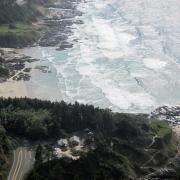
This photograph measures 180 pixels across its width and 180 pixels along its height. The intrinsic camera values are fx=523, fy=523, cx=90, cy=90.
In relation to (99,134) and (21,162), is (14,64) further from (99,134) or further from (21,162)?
(21,162)

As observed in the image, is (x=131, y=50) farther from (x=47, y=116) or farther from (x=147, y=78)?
(x=47, y=116)

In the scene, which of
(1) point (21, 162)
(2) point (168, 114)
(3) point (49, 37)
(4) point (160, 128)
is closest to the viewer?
(1) point (21, 162)

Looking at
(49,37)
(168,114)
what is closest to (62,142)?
(168,114)

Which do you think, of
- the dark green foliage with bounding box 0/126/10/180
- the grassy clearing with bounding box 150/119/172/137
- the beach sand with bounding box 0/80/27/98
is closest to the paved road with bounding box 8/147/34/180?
the dark green foliage with bounding box 0/126/10/180

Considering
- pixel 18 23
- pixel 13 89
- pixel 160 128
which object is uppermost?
pixel 160 128

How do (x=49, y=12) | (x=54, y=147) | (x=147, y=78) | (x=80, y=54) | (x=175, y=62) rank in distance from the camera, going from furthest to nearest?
(x=49, y=12) → (x=80, y=54) → (x=175, y=62) → (x=147, y=78) → (x=54, y=147)

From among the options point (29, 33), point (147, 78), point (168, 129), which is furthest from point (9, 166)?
point (29, 33)

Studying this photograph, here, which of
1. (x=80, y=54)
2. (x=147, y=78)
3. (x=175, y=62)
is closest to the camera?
(x=147, y=78)
